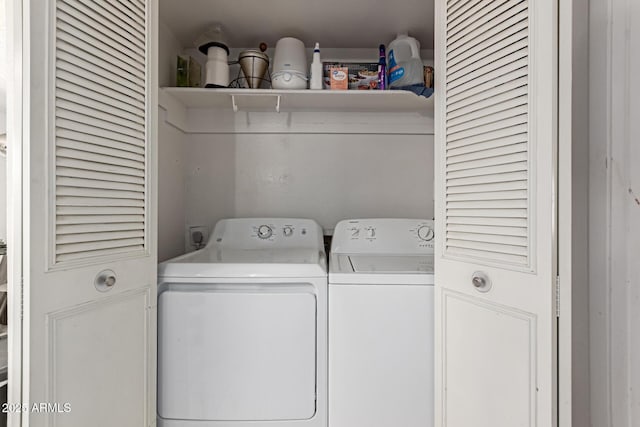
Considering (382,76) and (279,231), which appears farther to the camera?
(279,231)

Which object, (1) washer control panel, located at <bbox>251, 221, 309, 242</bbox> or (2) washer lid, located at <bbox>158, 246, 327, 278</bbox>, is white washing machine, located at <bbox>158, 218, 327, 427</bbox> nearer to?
(2) washer lid, located at <bbox>158, 246, 327, 278</bbox>

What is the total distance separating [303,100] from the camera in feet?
6.19

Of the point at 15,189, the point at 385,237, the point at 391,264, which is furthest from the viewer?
the point at 385,237

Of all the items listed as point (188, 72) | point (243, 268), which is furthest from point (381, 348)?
point (188, 72)

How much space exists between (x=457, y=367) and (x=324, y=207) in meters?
1.25

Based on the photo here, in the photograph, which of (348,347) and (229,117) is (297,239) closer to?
(348,347)

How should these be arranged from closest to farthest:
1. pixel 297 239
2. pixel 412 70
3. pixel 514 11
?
pixel 514 11 < pixel 412 70 < pixel 297 239

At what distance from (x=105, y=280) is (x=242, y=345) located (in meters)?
0.55

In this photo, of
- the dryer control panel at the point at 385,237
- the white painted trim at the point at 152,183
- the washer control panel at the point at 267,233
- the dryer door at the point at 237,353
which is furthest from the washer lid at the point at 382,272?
the white painted trim at the point at 152,183

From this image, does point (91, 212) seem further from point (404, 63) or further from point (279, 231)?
point (404, 63)

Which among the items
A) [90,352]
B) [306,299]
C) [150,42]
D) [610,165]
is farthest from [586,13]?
[90,352]

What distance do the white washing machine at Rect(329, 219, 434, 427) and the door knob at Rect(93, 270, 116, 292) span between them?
0.74 metres

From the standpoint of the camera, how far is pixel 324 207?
2156 mm

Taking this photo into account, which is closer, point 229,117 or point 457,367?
point 457,367
